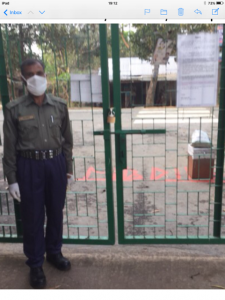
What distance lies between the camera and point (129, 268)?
2.70 meters

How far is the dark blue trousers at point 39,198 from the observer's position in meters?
2.36

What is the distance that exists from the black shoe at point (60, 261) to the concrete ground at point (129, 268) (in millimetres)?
41

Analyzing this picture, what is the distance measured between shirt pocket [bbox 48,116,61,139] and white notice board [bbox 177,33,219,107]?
101 centimetres

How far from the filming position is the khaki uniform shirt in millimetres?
2295

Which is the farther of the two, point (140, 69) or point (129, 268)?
point (129, 268)

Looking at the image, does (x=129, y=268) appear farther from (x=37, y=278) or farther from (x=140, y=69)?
(x=140, y=69)

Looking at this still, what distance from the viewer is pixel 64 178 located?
252cm

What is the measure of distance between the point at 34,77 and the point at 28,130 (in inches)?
15.3

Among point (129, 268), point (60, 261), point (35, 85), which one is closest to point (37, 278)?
point (60, 261)

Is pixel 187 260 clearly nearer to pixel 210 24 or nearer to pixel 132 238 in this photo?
pixel 132 238
